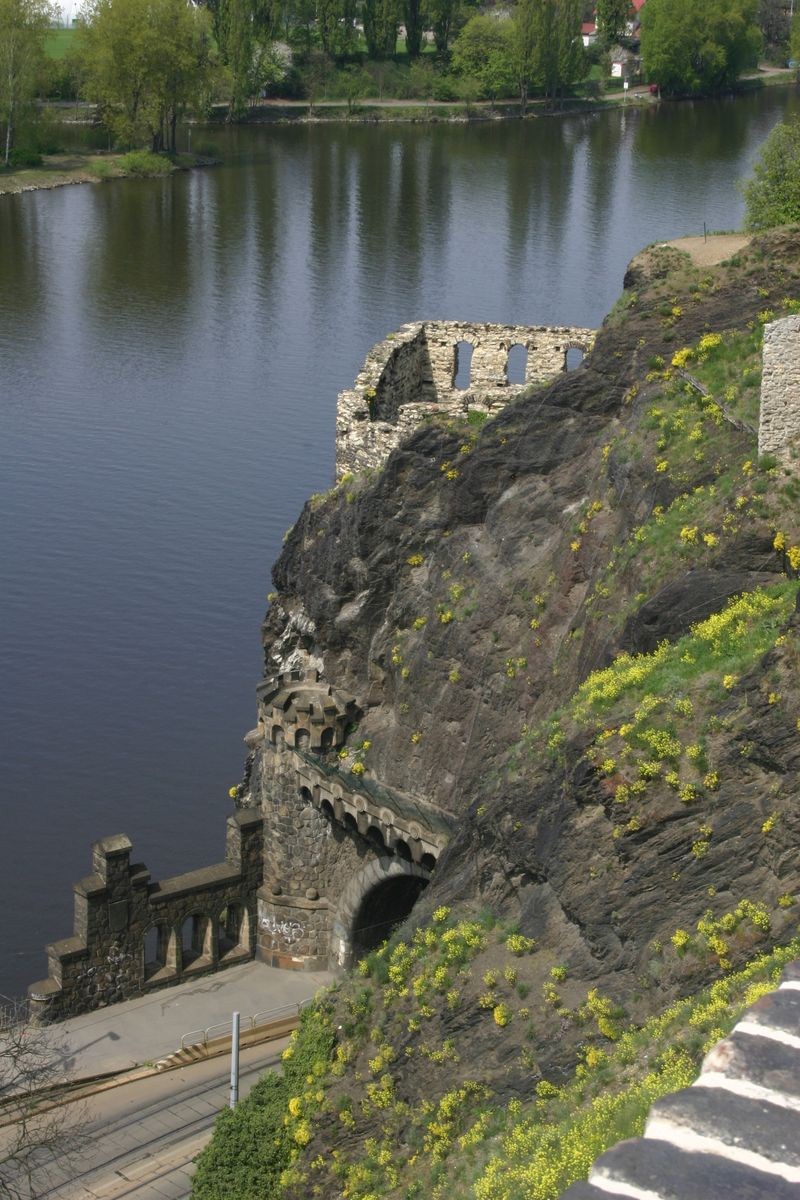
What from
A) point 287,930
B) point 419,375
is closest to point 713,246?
point 419,375

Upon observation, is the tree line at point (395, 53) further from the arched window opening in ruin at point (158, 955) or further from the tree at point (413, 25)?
the arched window opening in ruin at point (158, 955)

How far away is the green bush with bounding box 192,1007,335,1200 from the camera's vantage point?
128 feet

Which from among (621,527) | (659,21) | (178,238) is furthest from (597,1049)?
(659,21)

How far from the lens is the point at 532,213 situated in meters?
125

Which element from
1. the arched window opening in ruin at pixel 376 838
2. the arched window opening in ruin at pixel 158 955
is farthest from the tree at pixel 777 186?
the arched window opening in ruin at pixel 158 955

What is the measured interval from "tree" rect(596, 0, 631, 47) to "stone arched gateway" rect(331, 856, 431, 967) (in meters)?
158

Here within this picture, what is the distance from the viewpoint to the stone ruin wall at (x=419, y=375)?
57.5 metres

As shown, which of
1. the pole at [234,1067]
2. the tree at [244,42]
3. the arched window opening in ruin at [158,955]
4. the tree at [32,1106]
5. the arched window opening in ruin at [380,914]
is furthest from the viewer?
the tree at [244,42]

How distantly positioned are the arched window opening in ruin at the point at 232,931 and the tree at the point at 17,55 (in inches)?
4233

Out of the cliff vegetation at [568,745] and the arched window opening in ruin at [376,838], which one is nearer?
the cliff vegetation at [568,745]

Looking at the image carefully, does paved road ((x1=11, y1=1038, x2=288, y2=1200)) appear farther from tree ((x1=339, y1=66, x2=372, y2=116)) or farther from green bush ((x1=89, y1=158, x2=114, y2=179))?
tree ((x1=339, y1=66, x2=372, y2=116))

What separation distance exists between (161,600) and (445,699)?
87.1 feet

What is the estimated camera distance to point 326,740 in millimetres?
52438

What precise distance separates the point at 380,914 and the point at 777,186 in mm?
28281
